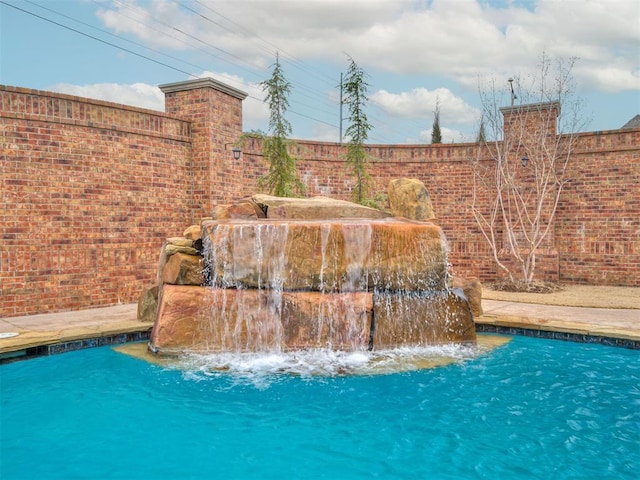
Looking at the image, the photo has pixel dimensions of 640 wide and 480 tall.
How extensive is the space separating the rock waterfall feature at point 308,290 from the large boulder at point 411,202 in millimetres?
1885

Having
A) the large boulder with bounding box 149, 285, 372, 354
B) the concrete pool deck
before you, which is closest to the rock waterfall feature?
the large boulder with bounding box 149, 285, 372, 354

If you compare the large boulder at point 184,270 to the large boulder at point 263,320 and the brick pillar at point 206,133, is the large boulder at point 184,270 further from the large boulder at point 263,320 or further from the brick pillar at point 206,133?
the brick pillar at point 206,133

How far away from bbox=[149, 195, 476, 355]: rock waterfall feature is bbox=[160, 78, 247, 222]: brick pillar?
10.2 ft

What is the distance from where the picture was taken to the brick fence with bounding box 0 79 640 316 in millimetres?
7020

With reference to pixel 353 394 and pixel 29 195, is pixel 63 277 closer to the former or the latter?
pixel 29 195

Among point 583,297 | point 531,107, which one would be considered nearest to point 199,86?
point 531,107

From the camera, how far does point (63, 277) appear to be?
734cm

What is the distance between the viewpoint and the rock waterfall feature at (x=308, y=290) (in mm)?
5695

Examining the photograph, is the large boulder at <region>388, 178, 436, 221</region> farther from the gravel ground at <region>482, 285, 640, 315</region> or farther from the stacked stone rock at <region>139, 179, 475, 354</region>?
the gravel ground at <region>482, 285, 640, 315</region>

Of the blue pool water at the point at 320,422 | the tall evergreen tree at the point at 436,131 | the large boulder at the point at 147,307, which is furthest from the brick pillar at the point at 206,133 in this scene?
the tall evergreen tree at the point at 436,131

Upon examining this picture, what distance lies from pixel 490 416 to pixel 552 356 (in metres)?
2.13

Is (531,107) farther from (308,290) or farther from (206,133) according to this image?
(308,290)

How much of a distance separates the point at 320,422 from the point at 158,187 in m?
6.16

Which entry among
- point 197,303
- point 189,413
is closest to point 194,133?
point 197,303
